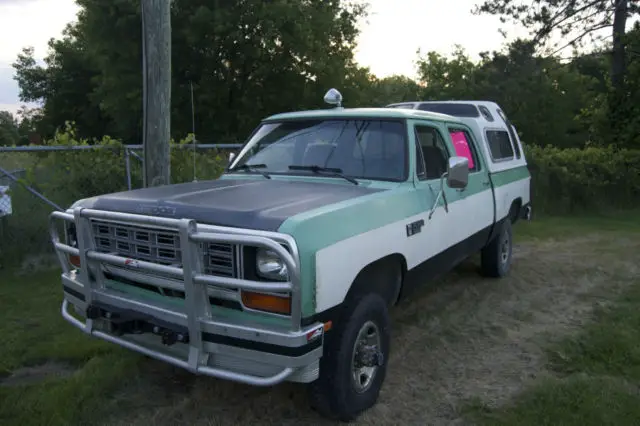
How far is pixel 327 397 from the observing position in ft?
10.4

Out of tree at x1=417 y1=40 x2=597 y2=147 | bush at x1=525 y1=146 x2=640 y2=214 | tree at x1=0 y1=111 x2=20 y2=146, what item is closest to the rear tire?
bush at x1=525 y1=146 x2=640 y2=214

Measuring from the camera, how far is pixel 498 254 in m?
6.59

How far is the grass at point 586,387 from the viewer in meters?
3.40

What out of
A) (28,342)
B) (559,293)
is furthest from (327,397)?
(559,293)

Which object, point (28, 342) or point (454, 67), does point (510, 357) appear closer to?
point (28, 342)

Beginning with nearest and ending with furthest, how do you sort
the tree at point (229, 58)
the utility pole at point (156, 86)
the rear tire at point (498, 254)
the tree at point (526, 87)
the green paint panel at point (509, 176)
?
1. the utility pole at point (156, 86)
2. the green paint panel at point (509, 176)
3. the rear tire at point (498, 254)
4. the tree at point (526, 87)
5. the tree at point (229, 58)

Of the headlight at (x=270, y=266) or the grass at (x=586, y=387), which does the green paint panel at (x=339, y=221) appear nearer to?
the headlight at (x=270, y=266)

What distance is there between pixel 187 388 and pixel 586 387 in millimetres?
2767

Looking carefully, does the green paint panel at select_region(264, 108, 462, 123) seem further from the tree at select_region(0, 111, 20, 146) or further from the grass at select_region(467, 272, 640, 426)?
the tree at select_region(0, 111, 20, 146)

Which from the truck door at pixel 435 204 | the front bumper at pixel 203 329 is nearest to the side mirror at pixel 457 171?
the truck door at pixel 435 204

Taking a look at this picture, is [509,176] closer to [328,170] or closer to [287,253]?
[328,170]

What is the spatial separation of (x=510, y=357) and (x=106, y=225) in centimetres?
324

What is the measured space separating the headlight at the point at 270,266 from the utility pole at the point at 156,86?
3.19 metres

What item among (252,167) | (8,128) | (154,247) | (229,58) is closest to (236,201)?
(154,247)
